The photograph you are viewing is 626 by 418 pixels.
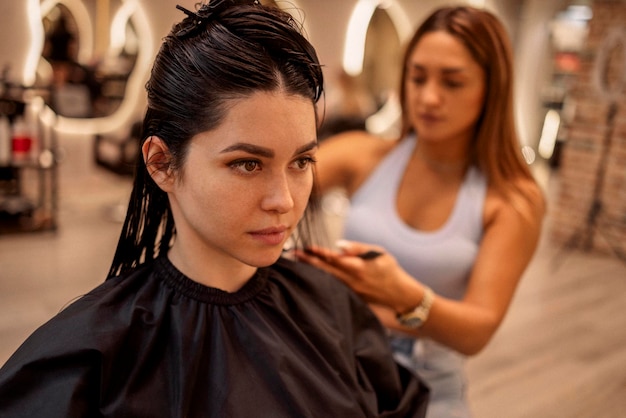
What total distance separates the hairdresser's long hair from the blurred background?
1.31 metres

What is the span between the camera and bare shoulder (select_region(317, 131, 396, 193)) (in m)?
1.40

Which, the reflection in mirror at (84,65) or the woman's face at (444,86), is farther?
the reflection in mirror at (84,65)

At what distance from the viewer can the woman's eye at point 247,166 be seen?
2.33 ft

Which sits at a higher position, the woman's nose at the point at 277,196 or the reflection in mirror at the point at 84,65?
the woman's nose at the point at 277,196

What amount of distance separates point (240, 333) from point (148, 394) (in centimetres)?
15

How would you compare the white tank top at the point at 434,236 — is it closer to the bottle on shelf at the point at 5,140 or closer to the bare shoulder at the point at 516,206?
the bare shoulder at the point at 516,206

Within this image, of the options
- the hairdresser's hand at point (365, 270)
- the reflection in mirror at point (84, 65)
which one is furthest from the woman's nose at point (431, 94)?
the reflection in mirror at point (84, 65)

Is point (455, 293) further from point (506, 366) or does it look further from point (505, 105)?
point (506, 366)

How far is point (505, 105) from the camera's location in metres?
1.23

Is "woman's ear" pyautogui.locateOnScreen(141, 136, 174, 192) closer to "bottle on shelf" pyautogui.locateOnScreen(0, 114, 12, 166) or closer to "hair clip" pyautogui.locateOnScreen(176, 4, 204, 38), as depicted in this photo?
"hair clip" pyautogui.locateOnScreen(176, 4, 204, 38)

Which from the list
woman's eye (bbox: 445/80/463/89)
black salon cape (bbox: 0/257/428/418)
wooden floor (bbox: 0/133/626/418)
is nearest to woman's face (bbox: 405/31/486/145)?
woman's eye (bbox: 445/80/463/89)

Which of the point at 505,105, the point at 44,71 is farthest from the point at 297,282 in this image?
the point at 44,71

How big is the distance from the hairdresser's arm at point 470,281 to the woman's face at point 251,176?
285 mm

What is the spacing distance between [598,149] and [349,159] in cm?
336
